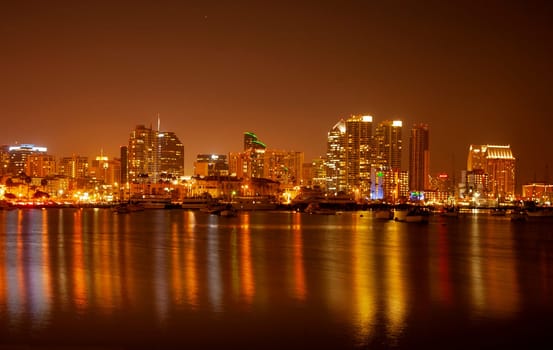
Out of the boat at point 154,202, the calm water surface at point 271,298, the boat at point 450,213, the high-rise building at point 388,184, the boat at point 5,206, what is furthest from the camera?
the high-rise building at point 388,184

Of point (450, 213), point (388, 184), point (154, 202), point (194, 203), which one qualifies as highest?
point (388, 184)

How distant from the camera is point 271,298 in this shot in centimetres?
1534

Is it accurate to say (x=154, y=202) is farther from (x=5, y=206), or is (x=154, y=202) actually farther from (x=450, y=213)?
(x=450, y=213)

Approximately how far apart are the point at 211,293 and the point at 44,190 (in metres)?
134

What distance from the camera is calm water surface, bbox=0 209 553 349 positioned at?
11.5 meters

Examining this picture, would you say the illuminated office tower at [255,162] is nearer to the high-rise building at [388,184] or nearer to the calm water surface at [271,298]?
the high-rise building at [388,184]

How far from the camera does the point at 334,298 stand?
50.2ft

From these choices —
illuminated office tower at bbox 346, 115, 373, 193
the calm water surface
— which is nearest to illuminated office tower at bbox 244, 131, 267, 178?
illuminated office tower at bbox 346, 115, 373, 193

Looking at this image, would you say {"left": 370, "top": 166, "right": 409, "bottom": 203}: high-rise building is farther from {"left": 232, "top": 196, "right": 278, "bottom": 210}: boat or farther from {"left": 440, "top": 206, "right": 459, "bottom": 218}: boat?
{"left": 440, "top": 206, "right": 459, "bottom": 218}: boat

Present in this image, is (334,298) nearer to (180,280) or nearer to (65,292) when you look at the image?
(180,280)

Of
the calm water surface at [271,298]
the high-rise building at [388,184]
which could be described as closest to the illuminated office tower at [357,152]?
the high-rise building at [388,184]

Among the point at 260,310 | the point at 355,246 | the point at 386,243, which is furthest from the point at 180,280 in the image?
the point at 386,243

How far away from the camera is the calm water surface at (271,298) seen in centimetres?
1149

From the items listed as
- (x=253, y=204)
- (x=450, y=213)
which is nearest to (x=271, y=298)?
(x=450, y=213)
